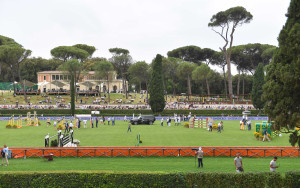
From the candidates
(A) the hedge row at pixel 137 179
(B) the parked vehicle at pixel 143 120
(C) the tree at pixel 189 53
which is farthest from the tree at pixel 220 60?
(A) the hedge row at pixel 137 179

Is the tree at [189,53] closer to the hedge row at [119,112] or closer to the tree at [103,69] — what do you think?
the tree at [103,69]

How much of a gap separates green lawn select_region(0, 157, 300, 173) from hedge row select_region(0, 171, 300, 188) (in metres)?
3.03

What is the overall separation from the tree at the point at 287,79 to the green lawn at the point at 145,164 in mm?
4067

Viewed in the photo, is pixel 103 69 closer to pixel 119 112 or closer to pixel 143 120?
pixel 119 112

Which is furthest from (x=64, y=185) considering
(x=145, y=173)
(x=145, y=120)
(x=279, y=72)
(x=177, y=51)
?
(x=177, y=51)

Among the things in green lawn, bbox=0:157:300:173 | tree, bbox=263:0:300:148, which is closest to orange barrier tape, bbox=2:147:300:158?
green lawn, bbox=0:157:300:173

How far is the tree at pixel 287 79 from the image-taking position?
492 inches

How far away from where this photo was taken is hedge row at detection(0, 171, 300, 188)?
40.1ft

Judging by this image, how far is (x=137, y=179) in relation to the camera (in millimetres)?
12398

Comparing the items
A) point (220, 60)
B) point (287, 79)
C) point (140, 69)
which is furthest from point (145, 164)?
point (220, 60)

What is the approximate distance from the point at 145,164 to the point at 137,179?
15.4 ft

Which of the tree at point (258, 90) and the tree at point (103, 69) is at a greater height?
the tree at point (103, 69)

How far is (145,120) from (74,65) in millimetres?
41207

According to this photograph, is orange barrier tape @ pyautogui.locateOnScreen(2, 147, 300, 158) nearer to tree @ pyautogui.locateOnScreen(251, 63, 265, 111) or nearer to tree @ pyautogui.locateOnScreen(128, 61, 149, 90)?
tree @ pyautogui.locateOnScreen(251, 63, 265, 111)
